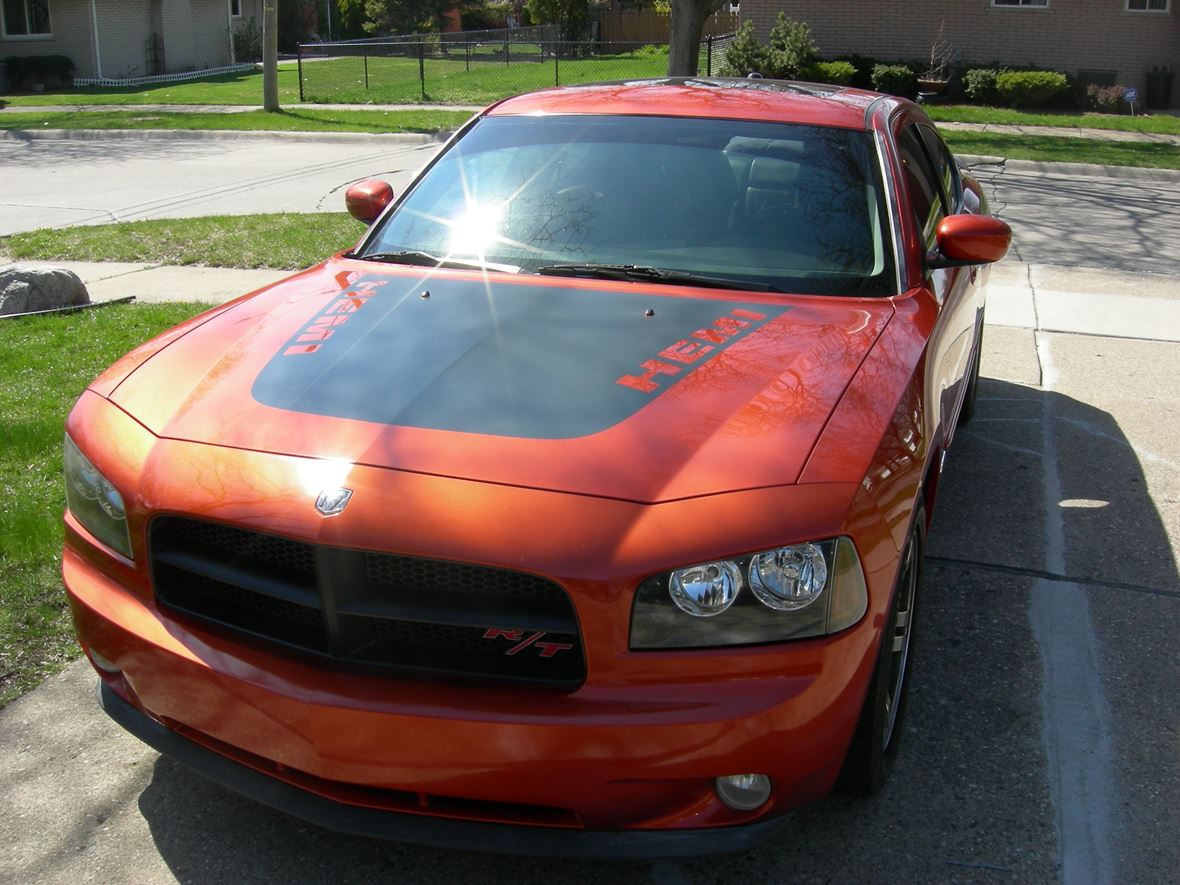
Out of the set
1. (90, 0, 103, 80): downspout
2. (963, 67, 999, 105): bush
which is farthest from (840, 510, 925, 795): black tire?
(90, 0, 103, 80): downspout

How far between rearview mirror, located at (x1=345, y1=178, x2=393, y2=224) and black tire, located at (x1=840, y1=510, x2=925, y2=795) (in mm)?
2341

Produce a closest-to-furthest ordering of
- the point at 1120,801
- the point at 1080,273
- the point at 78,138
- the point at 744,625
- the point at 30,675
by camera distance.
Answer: the point at 744,625 < the point at 1120,801 < the point at 30,675 < the point at 1080,273 < the point at 78,138

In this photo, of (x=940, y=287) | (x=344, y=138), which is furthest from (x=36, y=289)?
(x=344, y=138)

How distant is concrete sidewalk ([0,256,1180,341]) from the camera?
8000mm

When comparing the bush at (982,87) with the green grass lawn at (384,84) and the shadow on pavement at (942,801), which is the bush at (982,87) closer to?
the green grass lawn at (384,84)

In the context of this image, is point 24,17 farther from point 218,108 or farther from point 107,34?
point 218,108

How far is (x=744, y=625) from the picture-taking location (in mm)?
2332

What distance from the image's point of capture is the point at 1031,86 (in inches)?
886

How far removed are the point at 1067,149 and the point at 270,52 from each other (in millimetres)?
13433

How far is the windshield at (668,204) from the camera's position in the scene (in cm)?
365

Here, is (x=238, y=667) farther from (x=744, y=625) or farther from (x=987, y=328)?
(x=987, y=328)

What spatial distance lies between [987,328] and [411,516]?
6403 millimetres

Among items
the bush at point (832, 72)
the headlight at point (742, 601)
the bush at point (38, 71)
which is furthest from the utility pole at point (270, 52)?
the headlight at point (742, 601)

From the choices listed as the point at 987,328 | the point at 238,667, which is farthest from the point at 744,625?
the point at 987,328
